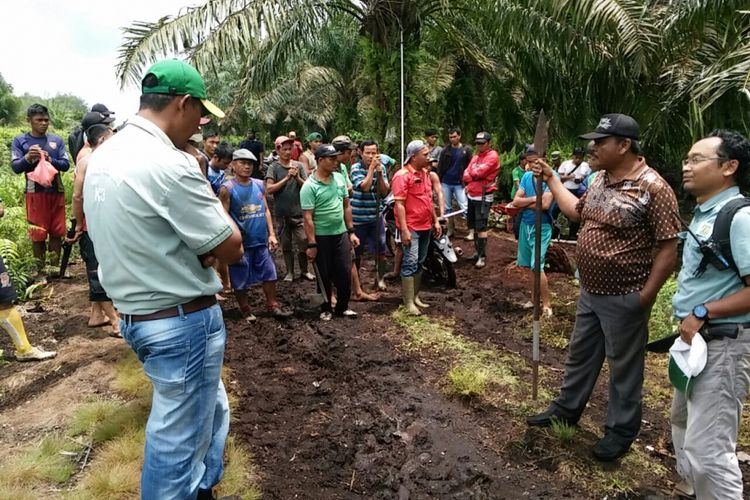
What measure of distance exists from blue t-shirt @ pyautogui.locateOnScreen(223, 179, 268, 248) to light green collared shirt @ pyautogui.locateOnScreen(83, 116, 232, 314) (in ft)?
11.8

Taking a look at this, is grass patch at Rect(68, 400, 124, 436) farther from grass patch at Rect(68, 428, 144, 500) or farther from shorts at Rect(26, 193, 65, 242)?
shorts at Rect(26, 193, 65, 242)

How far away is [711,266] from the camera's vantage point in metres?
2.56

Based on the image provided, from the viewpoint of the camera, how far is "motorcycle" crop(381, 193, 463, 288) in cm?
702

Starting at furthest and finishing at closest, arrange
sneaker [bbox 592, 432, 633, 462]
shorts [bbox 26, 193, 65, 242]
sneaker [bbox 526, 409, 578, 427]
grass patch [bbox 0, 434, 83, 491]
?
shorts [bbox 26, 193, 65, 242], sneaker [bbox 526, 409, 578, 427], sneaker [bbox 592, 432, 633, 462], grass patch [bbox 0, 434, 83, 491]

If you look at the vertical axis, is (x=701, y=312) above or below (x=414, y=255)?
above

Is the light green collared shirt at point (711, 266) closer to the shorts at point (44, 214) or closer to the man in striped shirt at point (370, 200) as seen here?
the man in striped shirt at point (370, 200)

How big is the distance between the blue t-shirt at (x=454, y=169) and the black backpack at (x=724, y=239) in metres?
6.63

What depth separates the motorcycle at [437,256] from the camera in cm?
702

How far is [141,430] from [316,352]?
196 centimetres

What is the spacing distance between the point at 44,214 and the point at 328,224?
365cm

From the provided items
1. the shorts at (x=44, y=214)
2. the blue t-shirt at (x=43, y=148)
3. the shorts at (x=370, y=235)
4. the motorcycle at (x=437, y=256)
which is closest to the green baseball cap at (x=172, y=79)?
the shorts at (x=370, y=235)

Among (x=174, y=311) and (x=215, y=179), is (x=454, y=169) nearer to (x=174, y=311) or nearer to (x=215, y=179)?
(x=215, y=179)

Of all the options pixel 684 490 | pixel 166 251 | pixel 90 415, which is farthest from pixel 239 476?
pixel 684 490

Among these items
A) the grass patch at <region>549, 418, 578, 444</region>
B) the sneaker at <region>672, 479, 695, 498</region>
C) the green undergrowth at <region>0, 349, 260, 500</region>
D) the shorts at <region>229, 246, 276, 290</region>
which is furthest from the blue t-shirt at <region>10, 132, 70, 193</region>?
the sneaker at <region>672, 479, 695, 498</region>
